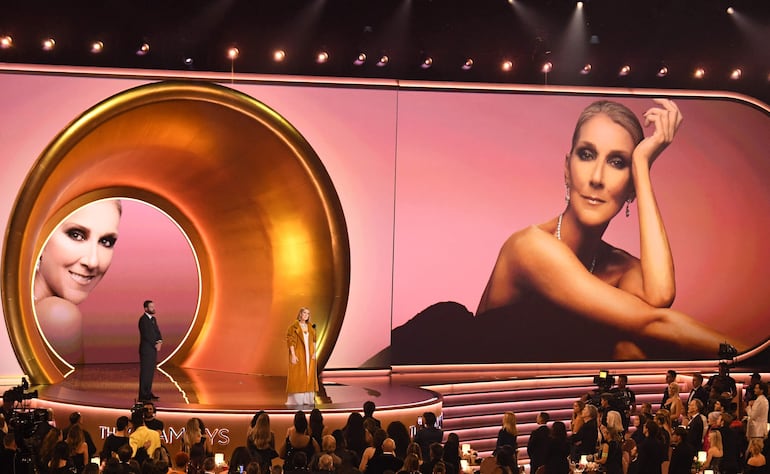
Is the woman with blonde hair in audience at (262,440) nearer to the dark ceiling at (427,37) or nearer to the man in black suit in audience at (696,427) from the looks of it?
the man in black suit in audience at (696,427)

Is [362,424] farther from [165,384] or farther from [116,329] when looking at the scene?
[116,329]

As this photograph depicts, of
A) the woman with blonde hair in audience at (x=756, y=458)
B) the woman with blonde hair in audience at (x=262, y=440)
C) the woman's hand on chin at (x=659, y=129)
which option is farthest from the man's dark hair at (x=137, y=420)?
the woman's hand on chin at (x=659, y=129)

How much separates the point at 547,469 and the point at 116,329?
9056mm

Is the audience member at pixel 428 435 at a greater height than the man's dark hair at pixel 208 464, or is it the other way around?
the audience member at pixel 428 435

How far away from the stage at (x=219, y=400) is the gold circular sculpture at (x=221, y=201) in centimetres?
62

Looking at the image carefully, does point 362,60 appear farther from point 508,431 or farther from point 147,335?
point 508,431

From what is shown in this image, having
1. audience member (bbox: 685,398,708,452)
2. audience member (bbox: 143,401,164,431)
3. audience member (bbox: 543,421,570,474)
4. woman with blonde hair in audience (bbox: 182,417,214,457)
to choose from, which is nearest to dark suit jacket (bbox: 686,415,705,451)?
audience member (bbox: 685,398,708,452)

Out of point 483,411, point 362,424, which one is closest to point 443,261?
point 483,411

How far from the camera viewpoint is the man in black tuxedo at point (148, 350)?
11.9 m

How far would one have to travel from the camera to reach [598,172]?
15.7 meters

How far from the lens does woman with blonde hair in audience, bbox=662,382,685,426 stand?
1085 cm

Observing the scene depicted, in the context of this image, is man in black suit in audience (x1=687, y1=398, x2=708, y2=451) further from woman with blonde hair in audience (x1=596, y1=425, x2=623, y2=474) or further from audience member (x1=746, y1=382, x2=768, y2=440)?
audience member (x1=746, y1=382, x2=768, y2=440)

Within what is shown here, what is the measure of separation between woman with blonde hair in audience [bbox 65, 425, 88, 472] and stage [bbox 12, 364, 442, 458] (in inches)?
106

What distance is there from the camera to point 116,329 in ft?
52.5
